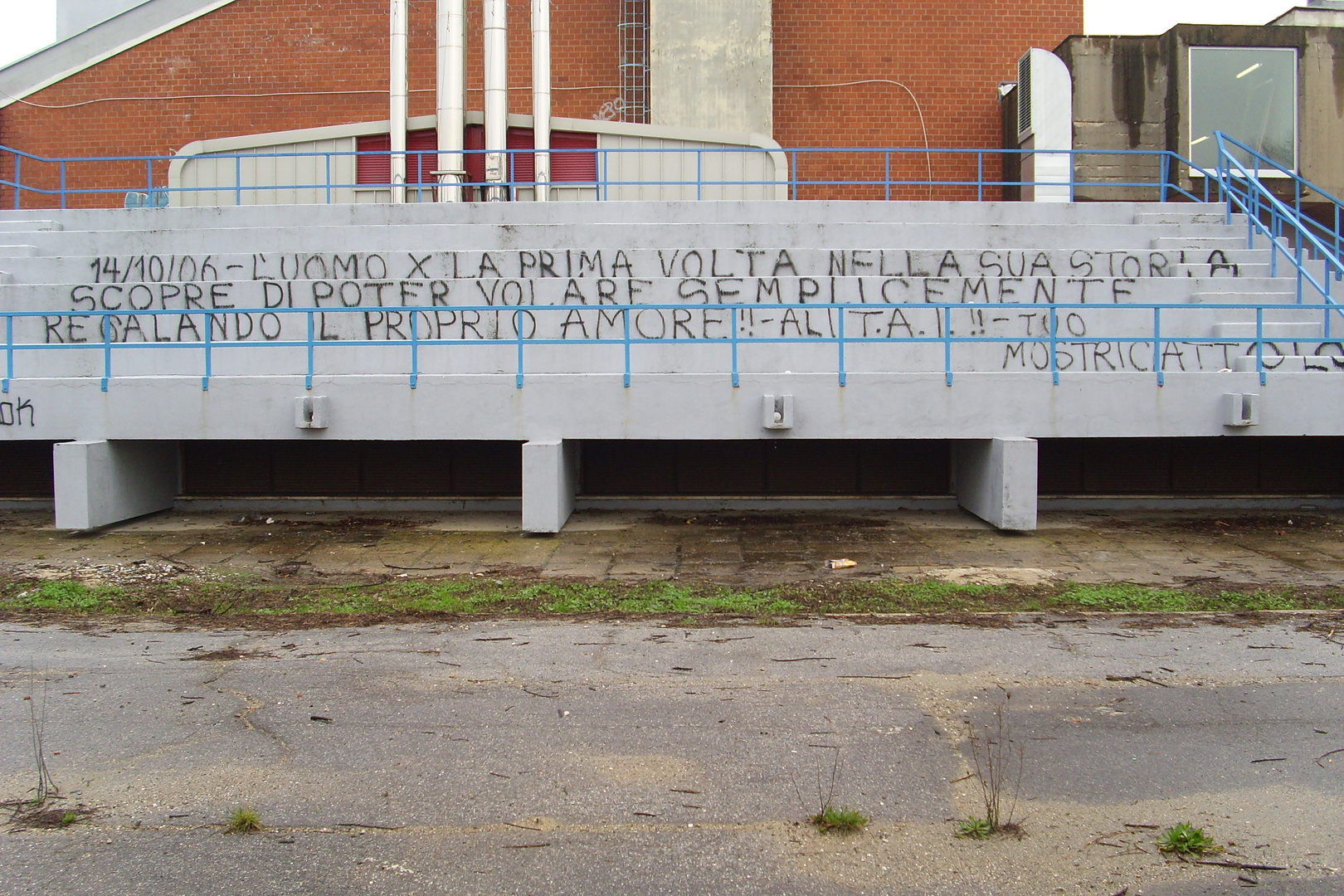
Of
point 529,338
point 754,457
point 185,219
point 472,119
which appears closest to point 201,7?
point 472,119

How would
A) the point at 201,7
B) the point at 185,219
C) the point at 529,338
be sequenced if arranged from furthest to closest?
the point at 201,7 < the point at 185,219 < the point at 529,338

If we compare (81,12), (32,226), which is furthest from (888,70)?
(81,12)

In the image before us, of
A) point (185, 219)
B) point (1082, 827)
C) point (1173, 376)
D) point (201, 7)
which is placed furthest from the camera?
point (201, 7)

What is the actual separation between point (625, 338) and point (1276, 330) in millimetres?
8096

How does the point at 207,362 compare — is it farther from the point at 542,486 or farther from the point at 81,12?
the point at 81,12

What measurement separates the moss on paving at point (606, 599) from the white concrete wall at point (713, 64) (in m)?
12.7

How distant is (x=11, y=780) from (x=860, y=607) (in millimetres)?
5702

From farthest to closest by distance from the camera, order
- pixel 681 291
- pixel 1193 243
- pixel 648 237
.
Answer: pixel 648 237
pixel 1193 243
pixel 681 291

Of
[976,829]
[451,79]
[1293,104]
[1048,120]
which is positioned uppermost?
[451,79]

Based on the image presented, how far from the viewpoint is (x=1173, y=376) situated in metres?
10.6

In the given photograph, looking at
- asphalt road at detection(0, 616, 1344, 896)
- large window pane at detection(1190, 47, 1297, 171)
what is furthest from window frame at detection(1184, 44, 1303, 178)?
asphalt road at detection(0, 616, 1344, 896)

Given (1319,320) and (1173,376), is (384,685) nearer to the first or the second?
(1173,376)

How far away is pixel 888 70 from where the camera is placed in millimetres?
20234

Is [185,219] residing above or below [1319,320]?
above
